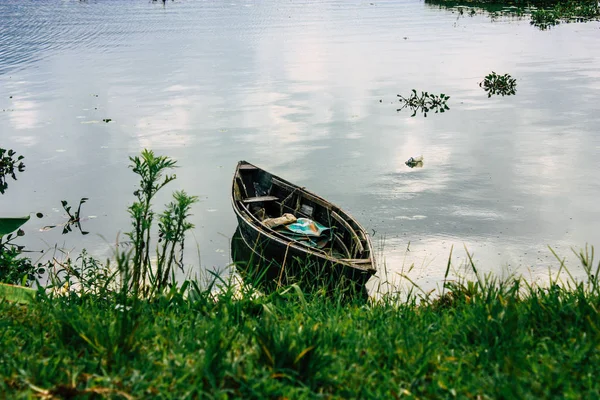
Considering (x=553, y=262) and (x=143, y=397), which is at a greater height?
(x=143, y=397)

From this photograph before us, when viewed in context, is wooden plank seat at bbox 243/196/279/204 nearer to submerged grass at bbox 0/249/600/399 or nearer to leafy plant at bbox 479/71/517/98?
submerged grass at bbox 0/249/600/399

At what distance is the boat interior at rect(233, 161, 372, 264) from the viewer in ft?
37.8

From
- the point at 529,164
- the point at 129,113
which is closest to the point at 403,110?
the point at 529,164

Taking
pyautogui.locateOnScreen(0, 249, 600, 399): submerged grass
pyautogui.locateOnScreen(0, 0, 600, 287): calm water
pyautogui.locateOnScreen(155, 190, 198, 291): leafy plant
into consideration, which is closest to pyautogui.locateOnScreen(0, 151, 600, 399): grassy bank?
pyautogui.locateOnScreen(0, 249, 600, 399): submerged grass

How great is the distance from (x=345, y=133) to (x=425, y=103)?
5.46m

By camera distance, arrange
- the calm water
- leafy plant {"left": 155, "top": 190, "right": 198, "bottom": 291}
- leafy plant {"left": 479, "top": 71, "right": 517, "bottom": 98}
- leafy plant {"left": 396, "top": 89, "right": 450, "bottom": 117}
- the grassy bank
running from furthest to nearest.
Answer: leafy plant {"left": 479, "top": 71, "right": 517, "bottom": 98}
leafy plant {"left": 396, "top": 89, "right": 450, "bottom": 117}
the calm water
leafy plant {"left": 155, "top": 190, "right": 198, "bottom": 291}
the grassy bank

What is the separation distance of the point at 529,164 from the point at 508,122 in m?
5.09

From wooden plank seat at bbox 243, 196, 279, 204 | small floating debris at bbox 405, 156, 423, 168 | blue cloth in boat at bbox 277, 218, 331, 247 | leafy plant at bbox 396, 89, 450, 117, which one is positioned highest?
leafy plant at bbox 396, 89, 450, 117

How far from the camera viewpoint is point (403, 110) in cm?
2550

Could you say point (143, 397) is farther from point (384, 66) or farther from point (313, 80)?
point (384, 66)

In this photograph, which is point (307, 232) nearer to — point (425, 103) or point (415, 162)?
point (415, 162)

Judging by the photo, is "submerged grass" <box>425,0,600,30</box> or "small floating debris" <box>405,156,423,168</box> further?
"submerged grass" <box>425,0,600,30</box>

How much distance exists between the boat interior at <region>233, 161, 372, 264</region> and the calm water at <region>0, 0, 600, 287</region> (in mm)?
734

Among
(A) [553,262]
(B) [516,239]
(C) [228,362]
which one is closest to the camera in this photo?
(C) [228,362]
